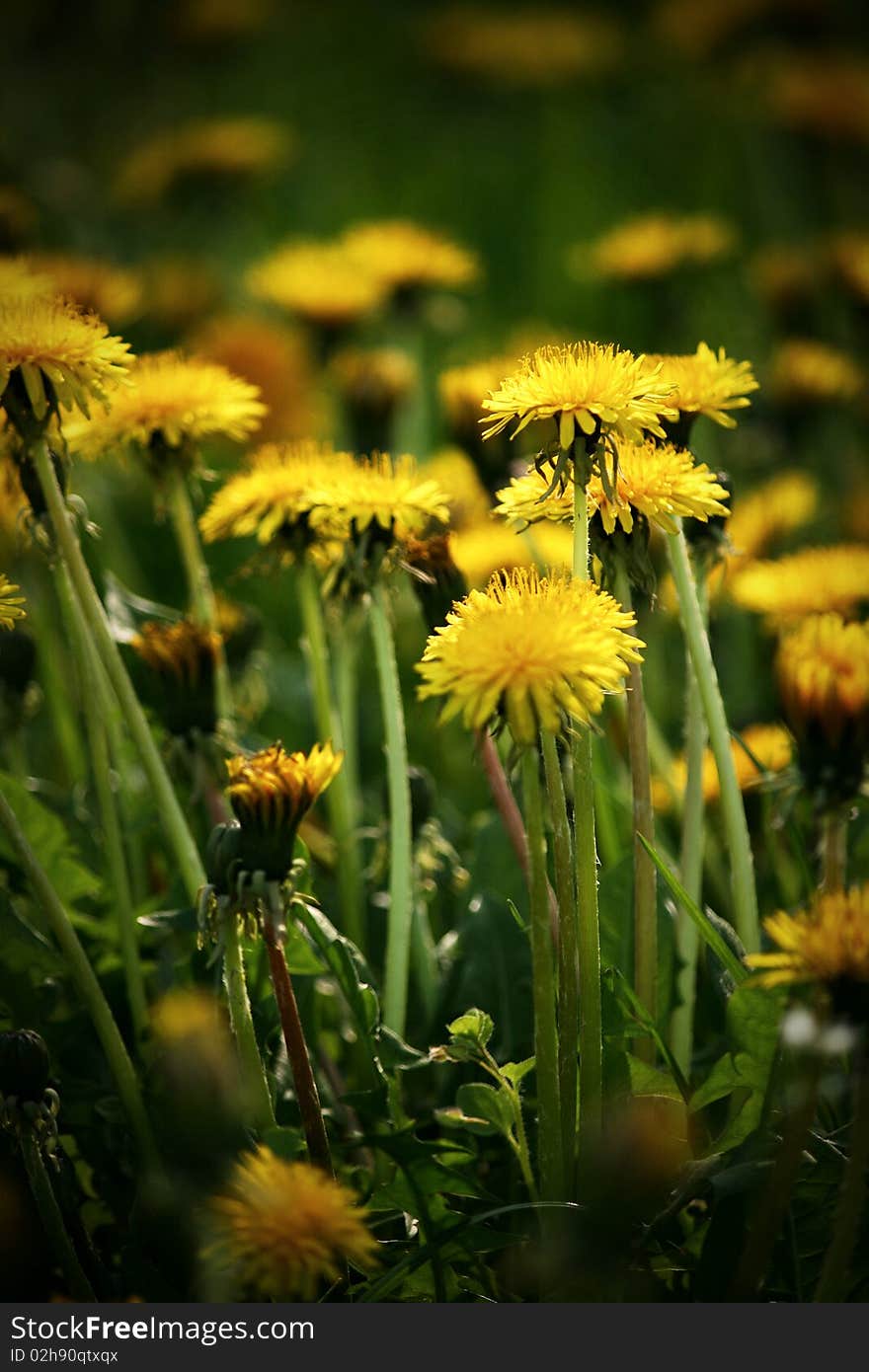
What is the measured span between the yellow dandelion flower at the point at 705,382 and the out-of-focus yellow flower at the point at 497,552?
0.82 ft

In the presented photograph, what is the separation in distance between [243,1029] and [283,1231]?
0.55 ft

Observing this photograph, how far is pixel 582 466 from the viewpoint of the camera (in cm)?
74

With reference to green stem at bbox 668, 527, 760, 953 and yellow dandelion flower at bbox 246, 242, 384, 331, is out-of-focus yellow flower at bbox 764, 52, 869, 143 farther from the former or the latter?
green stem at bbox 668, 527, 760, 953

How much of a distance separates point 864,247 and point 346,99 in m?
2.42


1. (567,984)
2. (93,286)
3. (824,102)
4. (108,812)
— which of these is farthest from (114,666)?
(824,102)

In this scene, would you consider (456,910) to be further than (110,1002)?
Yes

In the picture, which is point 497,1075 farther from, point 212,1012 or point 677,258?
point 677,258

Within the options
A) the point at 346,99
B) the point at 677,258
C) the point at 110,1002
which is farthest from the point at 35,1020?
the point at 346,99

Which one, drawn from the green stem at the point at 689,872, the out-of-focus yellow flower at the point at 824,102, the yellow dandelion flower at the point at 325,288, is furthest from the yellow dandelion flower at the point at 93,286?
the out-of-focus yellow flower at the point at 824,102

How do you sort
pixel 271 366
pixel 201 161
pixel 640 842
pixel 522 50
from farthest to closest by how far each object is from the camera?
pixel 522 50 → pixel 201 161 → pixel 271 366 → pixel 640 842

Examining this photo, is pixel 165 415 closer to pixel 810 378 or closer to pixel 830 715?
pixel 830 715

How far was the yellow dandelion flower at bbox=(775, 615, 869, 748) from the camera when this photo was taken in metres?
0.79

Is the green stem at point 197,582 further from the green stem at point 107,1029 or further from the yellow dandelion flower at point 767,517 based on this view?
the yellow dandelion flower at point 767,517

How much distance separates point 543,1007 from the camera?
754mm
